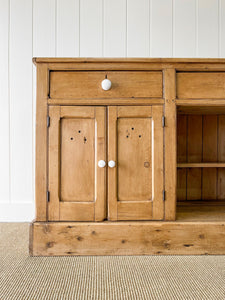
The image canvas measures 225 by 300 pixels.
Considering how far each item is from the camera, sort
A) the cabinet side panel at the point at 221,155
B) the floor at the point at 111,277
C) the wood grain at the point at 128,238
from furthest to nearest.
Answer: the cabinet side panel at the point at 221,155, the wood grain at the point at 128,238, the floor at the point at 111,277

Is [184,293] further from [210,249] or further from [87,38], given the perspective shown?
[87,38]

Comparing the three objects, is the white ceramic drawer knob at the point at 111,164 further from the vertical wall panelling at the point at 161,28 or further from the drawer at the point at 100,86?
the vertical wall panelling at the point at 161,28

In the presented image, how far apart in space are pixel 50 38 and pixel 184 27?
0.88 m

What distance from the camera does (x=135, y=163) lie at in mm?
1104

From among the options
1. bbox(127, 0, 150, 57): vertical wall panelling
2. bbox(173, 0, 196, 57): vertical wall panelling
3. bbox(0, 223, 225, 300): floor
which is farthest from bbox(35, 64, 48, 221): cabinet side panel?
bbox(173, 0, 196, 57): vertical wall panelling

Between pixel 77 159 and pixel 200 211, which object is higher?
pixel 77 159

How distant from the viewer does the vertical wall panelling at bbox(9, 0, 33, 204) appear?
162cm

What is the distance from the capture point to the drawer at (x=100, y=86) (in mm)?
1097

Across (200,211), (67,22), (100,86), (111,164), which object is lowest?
(200,211)

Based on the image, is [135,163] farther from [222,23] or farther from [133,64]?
[222,23]

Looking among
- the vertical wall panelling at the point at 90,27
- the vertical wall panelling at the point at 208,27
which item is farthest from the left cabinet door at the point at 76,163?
the vertical wall panelling at the point at 208,27

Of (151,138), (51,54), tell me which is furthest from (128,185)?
(51,54)

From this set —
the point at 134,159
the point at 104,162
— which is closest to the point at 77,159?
the point at 104,162

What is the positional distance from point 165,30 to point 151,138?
919 millimetres
